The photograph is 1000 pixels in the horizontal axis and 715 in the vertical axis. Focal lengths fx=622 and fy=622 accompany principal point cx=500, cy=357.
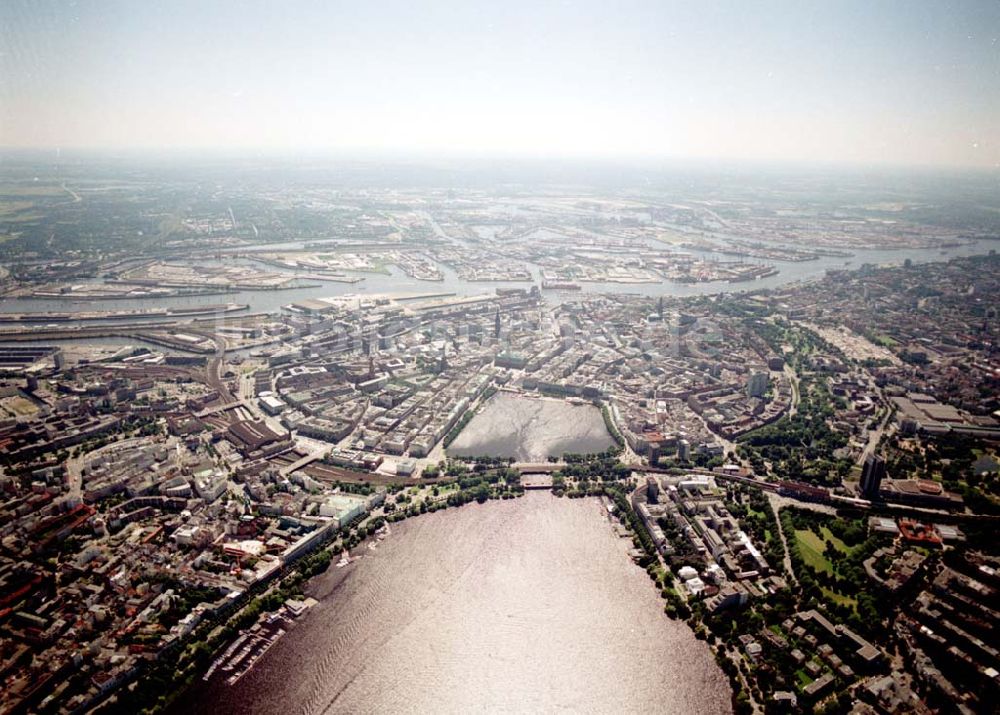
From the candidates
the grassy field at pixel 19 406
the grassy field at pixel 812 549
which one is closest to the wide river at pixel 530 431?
the grassy field at pixel 812 549

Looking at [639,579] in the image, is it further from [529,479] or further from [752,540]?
[529,479]

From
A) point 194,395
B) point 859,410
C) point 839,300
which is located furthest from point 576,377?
point 839,300

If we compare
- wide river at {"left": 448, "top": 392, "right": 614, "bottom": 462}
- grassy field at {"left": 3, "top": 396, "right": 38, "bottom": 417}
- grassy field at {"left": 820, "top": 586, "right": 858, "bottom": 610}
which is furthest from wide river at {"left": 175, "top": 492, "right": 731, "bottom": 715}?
grassy field at {"left": 3, "top": 396, "right": 38, "bottom": 417}

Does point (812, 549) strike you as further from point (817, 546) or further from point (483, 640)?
point (483, 640)

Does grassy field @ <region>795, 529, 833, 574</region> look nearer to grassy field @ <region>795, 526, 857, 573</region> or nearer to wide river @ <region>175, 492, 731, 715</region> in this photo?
grassy field @ <region>795, 526, 857, 573</region>

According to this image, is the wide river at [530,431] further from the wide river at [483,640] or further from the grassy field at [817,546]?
the grassy field at [817,546]

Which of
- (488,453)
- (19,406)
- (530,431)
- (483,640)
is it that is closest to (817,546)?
(483,640)
